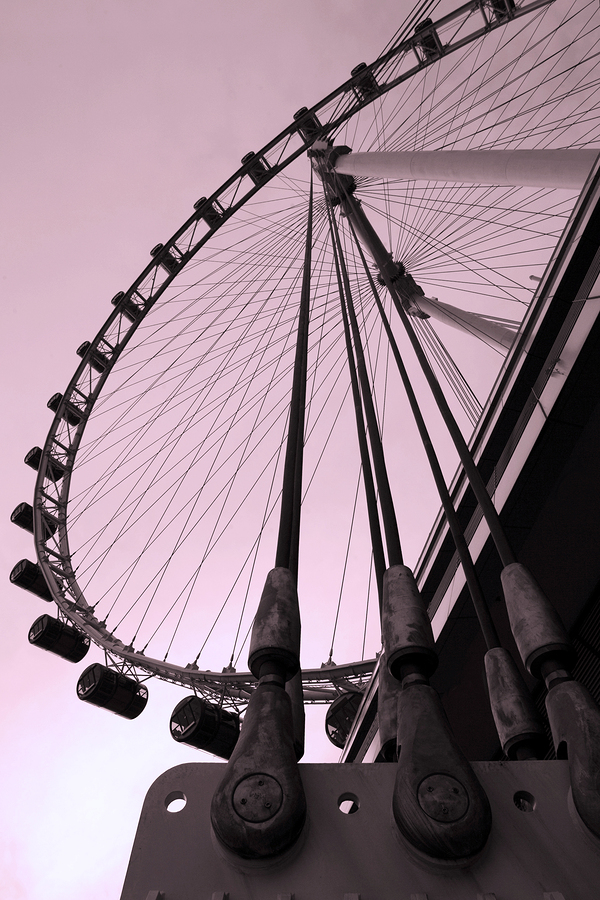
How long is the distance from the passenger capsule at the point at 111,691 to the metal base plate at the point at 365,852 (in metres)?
26.4

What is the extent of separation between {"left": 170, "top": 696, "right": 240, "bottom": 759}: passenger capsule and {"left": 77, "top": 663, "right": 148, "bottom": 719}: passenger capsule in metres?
5.01

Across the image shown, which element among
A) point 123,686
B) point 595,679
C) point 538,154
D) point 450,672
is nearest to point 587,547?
point 595,679

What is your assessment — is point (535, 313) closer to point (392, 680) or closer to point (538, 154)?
point (538, 154)

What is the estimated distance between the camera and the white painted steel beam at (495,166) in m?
11.9

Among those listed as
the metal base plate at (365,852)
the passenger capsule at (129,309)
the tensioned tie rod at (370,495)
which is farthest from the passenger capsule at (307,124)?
the metal base plate at (365,852)

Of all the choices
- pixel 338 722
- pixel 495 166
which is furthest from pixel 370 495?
pixel 338 722

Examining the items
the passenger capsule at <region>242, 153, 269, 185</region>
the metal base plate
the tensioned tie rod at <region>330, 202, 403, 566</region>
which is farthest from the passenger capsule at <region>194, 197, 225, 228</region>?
the metal base plate

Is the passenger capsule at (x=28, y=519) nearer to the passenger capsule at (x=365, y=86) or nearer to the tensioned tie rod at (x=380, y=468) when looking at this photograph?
the passenger capsule at (x=365, y=86)

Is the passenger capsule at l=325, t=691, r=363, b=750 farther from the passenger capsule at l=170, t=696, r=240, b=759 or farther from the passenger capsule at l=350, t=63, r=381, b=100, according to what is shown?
the passenger capsule at l=350, t=63, r=381, b=100

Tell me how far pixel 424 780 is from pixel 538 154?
13266mm

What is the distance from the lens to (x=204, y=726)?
21.8 metres

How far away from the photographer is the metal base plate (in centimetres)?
183

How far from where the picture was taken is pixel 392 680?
2.65m

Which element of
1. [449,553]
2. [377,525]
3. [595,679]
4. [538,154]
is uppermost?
[538,154]
